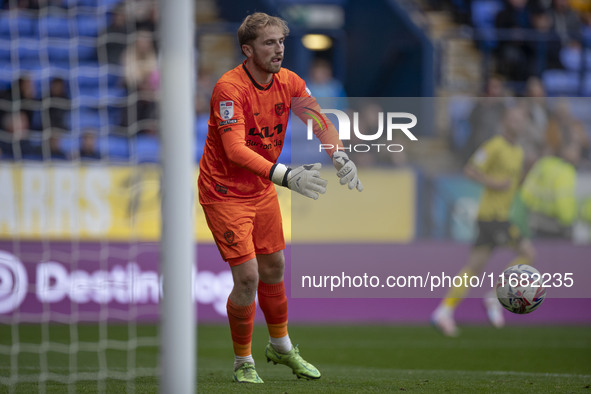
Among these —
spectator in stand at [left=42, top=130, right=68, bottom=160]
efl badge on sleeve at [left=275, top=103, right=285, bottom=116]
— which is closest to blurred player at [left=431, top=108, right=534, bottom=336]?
spectator in stand at [left=42, top=130, right=68, bottom=160]

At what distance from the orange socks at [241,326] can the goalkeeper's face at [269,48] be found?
137 centimetres

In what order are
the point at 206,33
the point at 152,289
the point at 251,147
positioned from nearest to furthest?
the point at 251,147, the point at 152,289, the point at 206,33

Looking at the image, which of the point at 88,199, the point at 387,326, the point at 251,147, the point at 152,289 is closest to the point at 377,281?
the point at 387,326

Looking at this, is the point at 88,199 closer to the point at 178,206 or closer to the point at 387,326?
the point at 387,326

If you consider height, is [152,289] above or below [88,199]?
below

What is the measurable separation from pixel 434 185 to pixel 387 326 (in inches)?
67.5

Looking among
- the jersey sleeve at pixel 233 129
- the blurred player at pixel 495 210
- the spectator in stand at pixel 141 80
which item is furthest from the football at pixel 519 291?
the spectator in stand at pixel 141 80

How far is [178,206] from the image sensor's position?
3172mm

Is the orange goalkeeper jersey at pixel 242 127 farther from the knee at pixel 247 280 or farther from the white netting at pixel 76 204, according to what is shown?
the white netting at pixel 76 204

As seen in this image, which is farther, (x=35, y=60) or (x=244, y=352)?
(x=35, y=60)

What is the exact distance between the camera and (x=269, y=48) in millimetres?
4754

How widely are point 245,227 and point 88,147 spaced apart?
4.87 meters

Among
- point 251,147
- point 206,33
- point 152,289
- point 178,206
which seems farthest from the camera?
point 206,33

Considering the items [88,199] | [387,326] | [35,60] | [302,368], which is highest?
[35,60]
